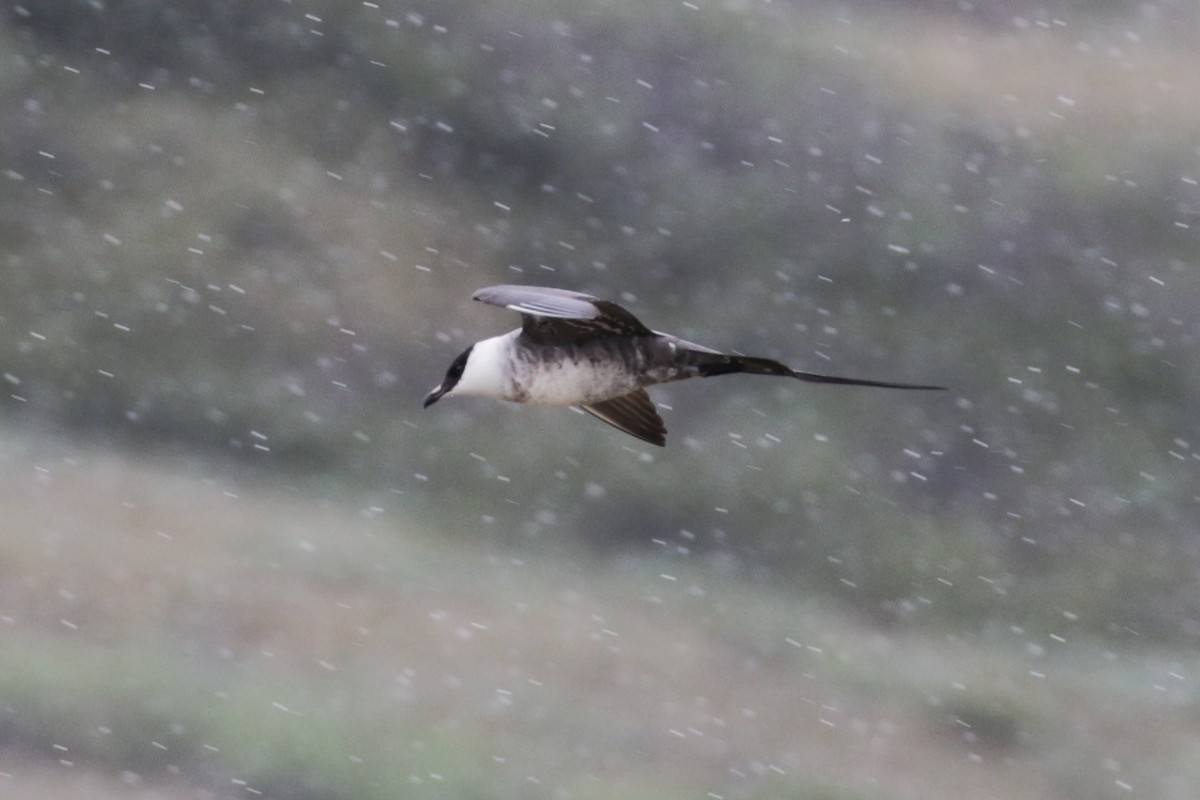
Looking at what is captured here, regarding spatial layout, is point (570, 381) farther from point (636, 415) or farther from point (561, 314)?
point (636, 415)

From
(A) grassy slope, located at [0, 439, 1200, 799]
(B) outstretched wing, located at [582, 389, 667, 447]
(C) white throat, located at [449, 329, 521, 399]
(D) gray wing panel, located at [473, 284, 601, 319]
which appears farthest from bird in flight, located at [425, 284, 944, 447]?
(A) grassy slope, located at [0, 439, 1200, 799]

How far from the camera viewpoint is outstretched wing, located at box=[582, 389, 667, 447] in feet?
13.4

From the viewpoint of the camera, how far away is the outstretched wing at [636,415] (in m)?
4.08

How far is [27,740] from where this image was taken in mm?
11242

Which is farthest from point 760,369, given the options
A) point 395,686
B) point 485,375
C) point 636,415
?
point 395,686

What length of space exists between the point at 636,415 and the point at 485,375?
2.27ft

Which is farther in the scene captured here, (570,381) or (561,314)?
(570,381)

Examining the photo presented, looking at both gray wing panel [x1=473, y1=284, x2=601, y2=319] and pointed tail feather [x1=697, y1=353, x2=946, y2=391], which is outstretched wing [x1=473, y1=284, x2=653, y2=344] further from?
pointed tail feather [x1=697, y1=353, x2=946, y2=391]

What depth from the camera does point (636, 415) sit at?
13.4 feet

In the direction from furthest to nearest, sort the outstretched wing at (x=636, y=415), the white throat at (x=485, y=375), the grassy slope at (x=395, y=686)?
the grassy slope at (x=395, y=686), the outstretched wing at (x=636, y=415), the white throat at (x=485, y=375)

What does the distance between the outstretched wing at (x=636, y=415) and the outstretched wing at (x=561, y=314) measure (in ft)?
1.70

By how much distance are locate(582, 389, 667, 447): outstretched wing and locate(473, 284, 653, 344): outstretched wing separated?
518 mm

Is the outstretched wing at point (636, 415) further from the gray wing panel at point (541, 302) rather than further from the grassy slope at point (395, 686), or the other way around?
the grassy slope at point (395, 686)

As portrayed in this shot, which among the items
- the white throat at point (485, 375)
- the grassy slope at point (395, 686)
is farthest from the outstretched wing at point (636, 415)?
the grassy slope at point (395, 686)
